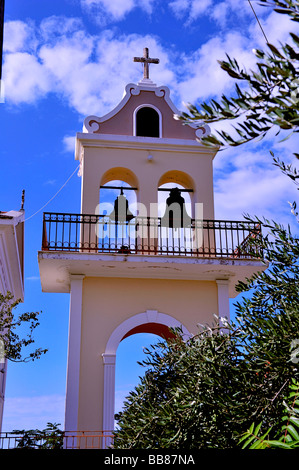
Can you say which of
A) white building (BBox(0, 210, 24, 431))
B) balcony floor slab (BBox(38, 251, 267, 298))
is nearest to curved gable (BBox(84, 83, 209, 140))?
white building (BBox(0, 210, 24, 431))

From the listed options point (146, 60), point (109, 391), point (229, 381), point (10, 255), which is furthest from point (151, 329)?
point (229, 381)

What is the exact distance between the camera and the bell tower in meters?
12.2

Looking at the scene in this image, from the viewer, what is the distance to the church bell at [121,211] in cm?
1284

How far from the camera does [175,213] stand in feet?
→ 43.0

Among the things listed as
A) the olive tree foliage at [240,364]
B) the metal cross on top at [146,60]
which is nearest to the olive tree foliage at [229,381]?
the olive tree foliage at [240,364]

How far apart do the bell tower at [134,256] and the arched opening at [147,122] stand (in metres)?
0.02

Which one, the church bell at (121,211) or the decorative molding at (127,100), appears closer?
the church bell at (121,211)

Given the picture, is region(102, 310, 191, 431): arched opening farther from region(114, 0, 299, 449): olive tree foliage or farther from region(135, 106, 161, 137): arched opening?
region(114, 0, 299, 449): olive tree foliage

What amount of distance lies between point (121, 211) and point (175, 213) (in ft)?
3.53

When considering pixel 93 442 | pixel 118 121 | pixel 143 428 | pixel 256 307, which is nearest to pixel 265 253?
pixel 256 307

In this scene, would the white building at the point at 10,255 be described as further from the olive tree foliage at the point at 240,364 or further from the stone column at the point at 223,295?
the olive tree foliage at the point at 240,364

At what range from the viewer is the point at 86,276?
12.6 metres

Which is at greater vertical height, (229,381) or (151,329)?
(151,329)

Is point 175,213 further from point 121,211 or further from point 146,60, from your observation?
point 146,60
